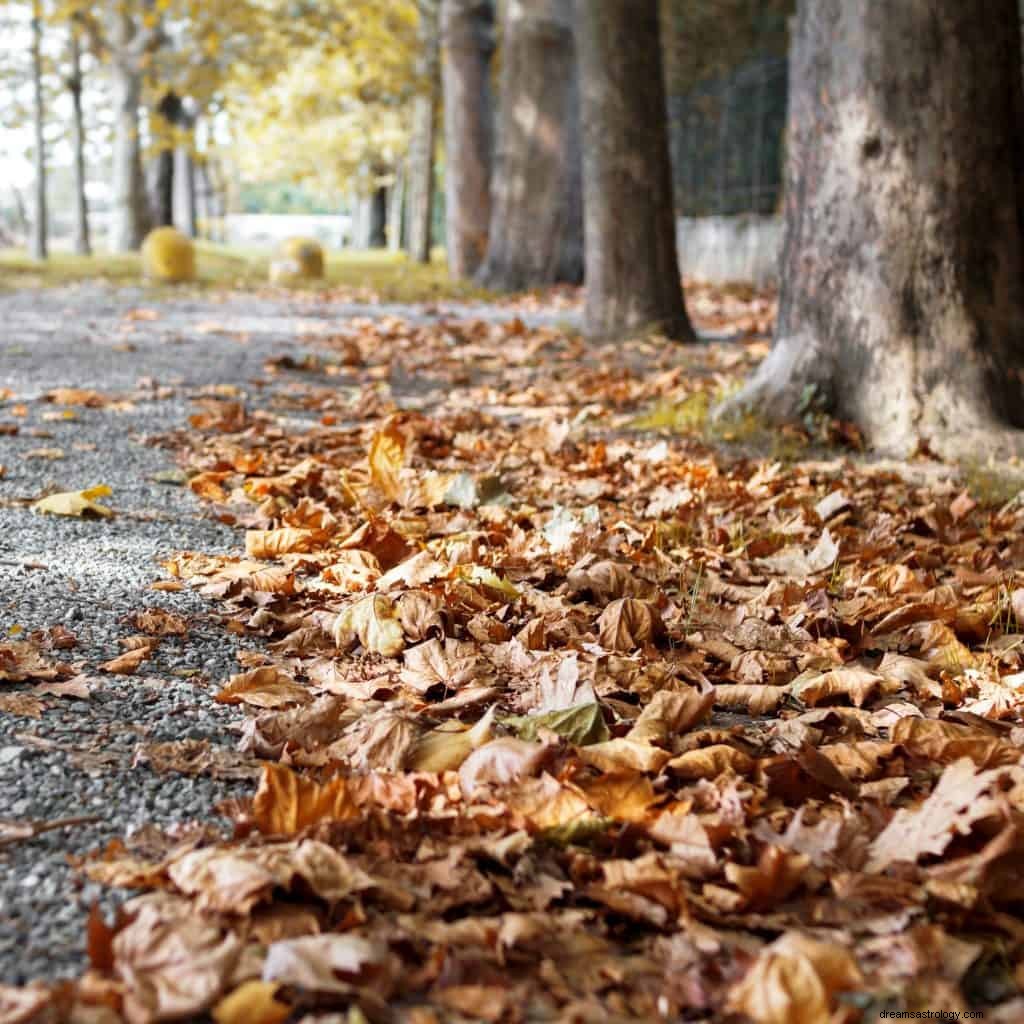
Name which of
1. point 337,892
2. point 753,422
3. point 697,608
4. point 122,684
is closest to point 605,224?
point 753,422

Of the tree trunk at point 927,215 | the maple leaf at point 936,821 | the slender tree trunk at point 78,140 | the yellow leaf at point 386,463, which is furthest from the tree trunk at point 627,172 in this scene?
the slender tree trunk at point 78,140

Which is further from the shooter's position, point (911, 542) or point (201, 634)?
point (911, 542)

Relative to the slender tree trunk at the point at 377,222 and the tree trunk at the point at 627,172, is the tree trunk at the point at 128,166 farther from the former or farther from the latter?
the slender tree trunk at the point at 377,222

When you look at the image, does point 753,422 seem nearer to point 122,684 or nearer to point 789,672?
point 789,672

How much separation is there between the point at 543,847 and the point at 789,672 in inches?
39.7

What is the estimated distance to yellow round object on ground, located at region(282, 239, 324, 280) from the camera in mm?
17078

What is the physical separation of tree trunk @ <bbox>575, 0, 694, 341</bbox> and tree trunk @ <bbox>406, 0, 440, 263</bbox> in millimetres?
12032

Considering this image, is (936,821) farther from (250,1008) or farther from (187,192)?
(187,192)

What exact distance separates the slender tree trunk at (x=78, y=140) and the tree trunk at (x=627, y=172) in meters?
13.9

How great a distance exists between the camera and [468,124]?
53.5 ft

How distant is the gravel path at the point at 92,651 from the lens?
1679 mm

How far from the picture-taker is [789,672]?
8.64 feet

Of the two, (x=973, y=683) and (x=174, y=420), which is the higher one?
(x=174, y=420)

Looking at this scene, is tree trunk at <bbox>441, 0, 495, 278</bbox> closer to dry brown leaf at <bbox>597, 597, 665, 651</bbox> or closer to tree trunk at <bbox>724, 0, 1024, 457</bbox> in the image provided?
tree trunk at <bbox>724, 0, 1024, 457</bbox>
